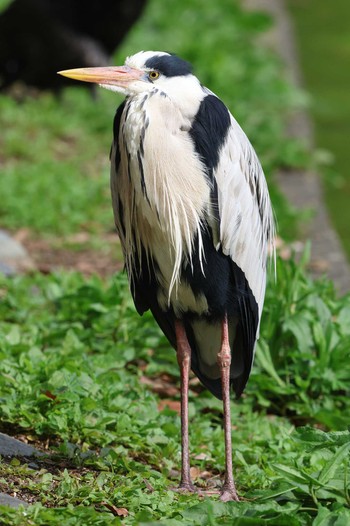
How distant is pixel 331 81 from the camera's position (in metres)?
12.0

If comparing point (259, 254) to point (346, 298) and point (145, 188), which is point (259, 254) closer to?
point (145, 188)

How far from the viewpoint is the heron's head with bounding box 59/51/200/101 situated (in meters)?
3.75

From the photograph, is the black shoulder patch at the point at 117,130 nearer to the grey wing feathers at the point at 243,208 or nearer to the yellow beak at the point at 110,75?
the yellow beak at the point at 110,75

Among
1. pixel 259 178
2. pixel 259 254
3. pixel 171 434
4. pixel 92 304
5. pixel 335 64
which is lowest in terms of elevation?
pixel 171 434

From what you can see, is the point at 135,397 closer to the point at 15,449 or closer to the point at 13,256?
the point at 15,449

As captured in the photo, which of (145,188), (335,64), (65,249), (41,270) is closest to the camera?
(145,188)

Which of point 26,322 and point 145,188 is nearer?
point 145,188

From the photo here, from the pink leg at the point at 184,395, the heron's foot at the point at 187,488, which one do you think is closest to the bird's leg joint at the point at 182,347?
the pink leg at the point at 184,395

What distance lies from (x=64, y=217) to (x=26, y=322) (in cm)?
212

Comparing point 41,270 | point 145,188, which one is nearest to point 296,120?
point 41,270

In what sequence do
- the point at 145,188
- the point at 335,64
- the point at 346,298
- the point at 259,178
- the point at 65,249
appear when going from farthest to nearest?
the point at 335,64, the point at 65,249, the point at 346,298, the point at 259,178, the point at 145,188

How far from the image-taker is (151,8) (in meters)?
13.4

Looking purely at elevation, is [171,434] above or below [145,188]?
below

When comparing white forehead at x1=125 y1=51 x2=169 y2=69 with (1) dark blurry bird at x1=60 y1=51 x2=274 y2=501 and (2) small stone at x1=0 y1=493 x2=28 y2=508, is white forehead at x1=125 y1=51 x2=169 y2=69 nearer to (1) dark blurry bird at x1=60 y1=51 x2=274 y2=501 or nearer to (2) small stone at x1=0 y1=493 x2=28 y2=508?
(1) dark blurry bird at x1=60 y1=51 x2=274 y2=501
